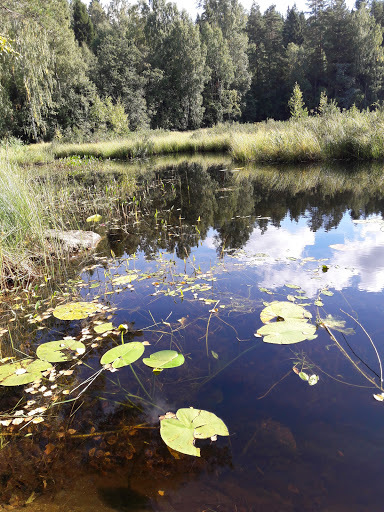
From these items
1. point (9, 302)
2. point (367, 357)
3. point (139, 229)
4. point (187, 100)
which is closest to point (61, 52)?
point (187, 100)

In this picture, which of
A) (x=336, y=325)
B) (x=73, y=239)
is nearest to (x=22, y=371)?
(x=336, y=325)

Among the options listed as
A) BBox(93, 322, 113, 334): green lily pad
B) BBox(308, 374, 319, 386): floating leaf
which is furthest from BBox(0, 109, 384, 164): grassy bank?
BBox(308, 374, 319, 386): floating leaf

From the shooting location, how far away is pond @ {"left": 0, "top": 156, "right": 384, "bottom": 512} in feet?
3.95

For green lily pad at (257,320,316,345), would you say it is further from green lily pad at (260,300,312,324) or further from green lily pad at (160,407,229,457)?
green lily pad at (160,407,229,457)

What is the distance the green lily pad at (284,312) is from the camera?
2.10 meters

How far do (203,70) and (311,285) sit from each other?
107 feet

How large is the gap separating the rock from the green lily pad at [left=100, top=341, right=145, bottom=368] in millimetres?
2186

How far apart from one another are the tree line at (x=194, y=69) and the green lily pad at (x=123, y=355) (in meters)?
22.9

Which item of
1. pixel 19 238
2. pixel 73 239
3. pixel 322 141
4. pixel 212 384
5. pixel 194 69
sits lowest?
pixel 212 384

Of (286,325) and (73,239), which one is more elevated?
(73,239)

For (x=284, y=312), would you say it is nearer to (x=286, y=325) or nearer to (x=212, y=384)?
(x=286, y=325)

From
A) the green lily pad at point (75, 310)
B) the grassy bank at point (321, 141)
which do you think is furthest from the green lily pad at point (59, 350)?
the grassy bank at point (321, 141)

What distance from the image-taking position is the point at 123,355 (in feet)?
6.16

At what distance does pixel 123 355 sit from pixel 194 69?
1280 inches
